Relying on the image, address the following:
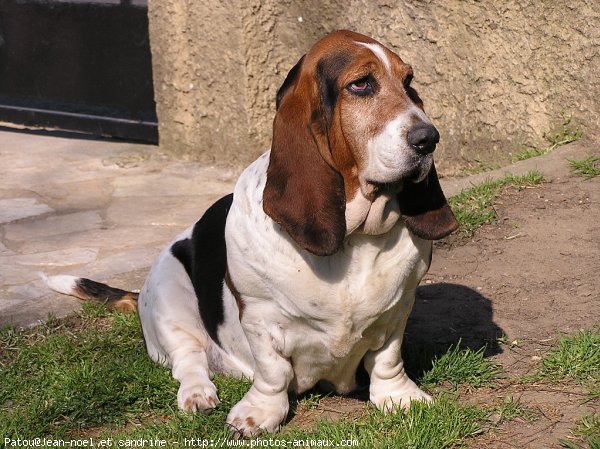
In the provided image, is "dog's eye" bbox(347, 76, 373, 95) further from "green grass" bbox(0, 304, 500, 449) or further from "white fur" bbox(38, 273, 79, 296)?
A: "white fur" bbox(38, 273, 79, 296)

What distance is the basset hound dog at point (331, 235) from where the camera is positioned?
10.9ft

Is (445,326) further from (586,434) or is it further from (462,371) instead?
(586,434)

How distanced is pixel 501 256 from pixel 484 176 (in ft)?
4.06

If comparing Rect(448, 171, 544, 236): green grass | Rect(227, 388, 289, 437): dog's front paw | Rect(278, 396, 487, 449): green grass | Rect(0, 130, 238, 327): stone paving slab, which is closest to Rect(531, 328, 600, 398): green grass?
Rect(278, 396, 487, 449): green grass

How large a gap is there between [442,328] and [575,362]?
2.54 feet

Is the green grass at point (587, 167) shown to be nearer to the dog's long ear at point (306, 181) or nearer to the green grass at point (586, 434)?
the green grass at point (586, 434)

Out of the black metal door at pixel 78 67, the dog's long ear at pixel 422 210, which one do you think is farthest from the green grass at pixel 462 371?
the black metal door at pixel 78 67

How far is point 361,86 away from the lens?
335 centimetres

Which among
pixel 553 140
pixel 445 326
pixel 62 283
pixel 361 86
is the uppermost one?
pixel 361 86

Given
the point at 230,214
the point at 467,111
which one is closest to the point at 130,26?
the point at 467,111

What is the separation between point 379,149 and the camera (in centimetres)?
325

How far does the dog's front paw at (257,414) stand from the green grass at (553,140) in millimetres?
3421

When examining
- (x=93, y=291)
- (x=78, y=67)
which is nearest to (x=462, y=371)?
(x=93, y=291)

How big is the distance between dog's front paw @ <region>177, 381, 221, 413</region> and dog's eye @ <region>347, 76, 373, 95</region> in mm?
1388
